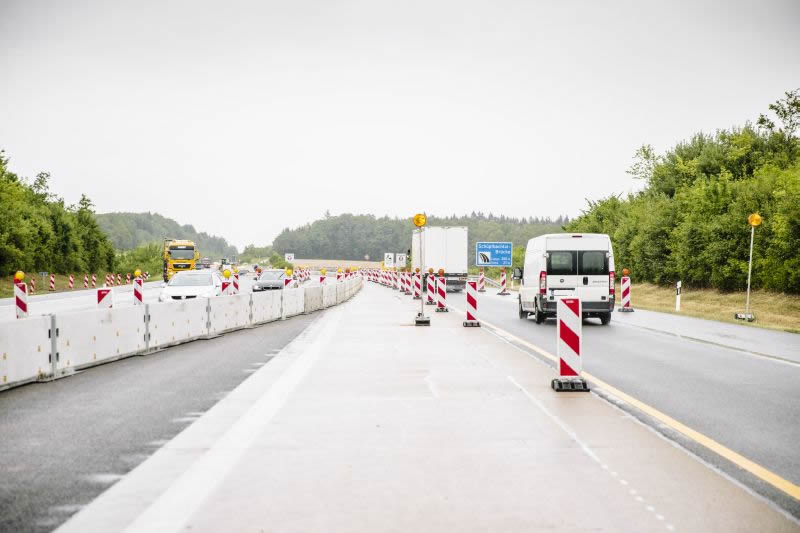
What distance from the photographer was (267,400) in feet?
27.4

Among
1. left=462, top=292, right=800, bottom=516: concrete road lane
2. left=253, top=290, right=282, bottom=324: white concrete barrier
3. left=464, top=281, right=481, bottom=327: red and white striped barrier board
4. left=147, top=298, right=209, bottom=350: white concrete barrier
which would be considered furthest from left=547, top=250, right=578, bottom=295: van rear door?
left=147, top=298, right=209, bottom=350: white concrete barrier

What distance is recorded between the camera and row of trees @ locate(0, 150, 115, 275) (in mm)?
48219

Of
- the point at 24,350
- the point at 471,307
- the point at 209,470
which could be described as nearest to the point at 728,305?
the point at 471,307

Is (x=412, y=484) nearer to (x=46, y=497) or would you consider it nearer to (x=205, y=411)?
(x=46, y=497)

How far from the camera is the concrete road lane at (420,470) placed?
4.42 m

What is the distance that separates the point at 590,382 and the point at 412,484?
5.30 metres

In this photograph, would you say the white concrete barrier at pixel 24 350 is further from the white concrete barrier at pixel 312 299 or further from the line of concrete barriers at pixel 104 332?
the white concrete barrier at pixel 312 299

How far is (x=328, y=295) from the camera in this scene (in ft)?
99.5

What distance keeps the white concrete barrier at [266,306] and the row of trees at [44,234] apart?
31.0m

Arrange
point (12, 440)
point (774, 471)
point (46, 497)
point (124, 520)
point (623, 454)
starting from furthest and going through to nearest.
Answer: point (12, 440)
point (623, 454)
point (774, 471)
point (46, 497)
point (124, 520)

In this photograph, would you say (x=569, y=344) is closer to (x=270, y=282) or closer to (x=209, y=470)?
(x=209, y=470)

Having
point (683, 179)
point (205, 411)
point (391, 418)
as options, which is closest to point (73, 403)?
point (205, 411)

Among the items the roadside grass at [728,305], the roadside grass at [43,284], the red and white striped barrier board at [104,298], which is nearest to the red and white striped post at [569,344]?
the red and white striped barrier board at [104,298]

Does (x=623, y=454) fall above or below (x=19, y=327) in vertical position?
below
